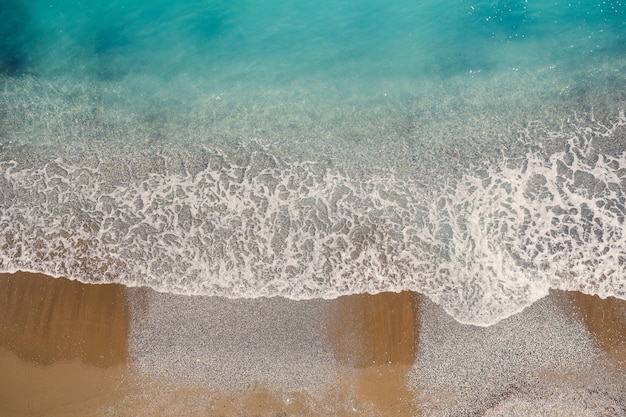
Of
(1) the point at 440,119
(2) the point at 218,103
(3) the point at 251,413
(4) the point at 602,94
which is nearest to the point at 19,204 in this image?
(2) the point at 218,103

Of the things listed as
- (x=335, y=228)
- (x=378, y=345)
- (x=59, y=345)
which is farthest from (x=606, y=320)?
(x=59, y=345)

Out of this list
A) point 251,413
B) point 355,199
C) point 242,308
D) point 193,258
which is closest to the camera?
point 251,413

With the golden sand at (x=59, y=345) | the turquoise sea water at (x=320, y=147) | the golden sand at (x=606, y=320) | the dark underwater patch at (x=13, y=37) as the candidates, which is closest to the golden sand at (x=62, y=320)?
the golden sand at (x=59, y=345)

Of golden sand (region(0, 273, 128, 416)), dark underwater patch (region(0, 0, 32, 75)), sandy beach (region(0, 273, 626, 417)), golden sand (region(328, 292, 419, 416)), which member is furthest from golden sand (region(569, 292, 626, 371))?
dark underwater patch (region(0, 0, 32, 75))

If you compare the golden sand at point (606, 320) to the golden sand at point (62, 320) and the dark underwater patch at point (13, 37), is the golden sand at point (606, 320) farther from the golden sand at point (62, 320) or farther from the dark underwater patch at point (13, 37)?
the dark underwater patch at point (13, 37)

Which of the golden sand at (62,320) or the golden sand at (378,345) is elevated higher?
the golden sand at (62,320)

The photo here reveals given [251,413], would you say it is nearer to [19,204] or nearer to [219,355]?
[219,355]
